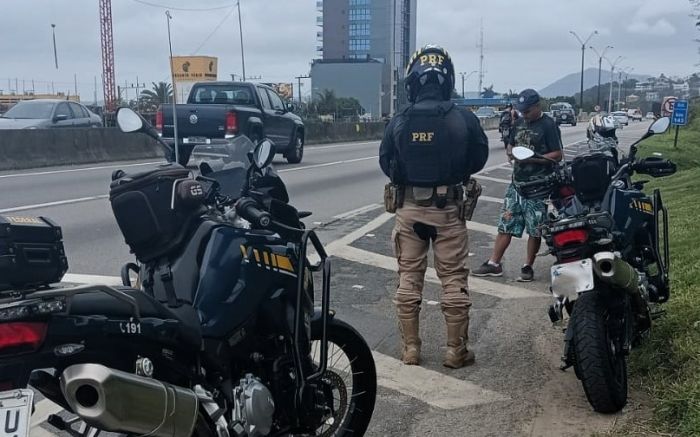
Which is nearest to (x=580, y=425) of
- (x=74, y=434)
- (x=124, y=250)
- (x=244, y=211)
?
(x=244, y=211)

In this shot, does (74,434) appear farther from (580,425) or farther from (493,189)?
(493,189)

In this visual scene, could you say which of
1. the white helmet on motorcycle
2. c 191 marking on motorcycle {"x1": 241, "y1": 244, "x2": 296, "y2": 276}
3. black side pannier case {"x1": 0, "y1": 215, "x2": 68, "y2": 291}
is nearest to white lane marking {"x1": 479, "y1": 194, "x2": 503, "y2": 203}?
the white helmet on motorcycle

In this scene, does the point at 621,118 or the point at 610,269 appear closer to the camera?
the point at 610,269

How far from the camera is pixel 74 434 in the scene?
2.74 m

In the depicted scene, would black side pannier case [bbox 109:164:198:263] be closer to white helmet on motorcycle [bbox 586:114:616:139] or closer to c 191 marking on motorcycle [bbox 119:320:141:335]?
c 191 marking on motorcycle [bbox 119:320:141:335]

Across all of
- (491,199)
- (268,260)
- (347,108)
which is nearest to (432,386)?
(268,260)

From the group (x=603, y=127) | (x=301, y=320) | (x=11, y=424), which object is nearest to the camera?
(x=11, y=424)

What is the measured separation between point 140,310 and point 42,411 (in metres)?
1.86

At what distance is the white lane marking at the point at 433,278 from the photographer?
6.90 meters

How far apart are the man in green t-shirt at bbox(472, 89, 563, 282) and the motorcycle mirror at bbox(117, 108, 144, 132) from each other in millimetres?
4535

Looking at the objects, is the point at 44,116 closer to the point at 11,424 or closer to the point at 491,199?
the point at 491,199

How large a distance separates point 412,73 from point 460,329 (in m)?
1.69

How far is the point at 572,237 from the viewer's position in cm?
411

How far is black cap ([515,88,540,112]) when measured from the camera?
7.39 meters
